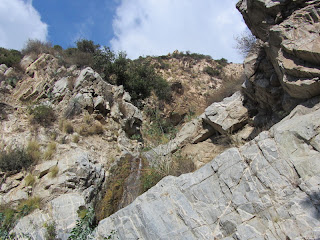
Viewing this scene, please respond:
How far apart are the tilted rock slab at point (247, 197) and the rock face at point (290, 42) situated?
2.32ft

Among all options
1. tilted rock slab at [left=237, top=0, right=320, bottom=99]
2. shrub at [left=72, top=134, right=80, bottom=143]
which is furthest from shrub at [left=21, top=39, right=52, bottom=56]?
tilted rock slab at [left=237, top=0, right=320, bottom=99]

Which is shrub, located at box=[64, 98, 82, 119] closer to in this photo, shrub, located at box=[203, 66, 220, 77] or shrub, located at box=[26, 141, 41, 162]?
shrub, located at box=[26, 141, 41, 162]

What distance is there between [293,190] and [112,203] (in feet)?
17.2

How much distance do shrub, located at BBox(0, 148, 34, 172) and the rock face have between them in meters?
8.17

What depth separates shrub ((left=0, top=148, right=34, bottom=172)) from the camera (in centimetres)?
650

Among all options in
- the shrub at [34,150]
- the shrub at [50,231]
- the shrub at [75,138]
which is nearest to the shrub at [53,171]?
the shrub at [34,150]

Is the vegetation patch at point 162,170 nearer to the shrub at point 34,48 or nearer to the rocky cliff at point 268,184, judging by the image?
the rocky cliff at point 268,184

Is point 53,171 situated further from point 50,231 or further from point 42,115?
point 42,115

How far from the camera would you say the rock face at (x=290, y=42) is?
516 cm

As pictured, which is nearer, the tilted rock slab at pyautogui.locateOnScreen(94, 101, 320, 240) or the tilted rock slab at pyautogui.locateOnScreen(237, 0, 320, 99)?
the tilted rock slab at pyautogui.locateOnScreen(94, 101, 320, 240)

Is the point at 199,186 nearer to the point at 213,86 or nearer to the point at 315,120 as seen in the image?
the point at 315,120

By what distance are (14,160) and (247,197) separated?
269 inches

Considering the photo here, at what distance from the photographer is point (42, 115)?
28.6 feet

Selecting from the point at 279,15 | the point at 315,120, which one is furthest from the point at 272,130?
the point at 279,15
